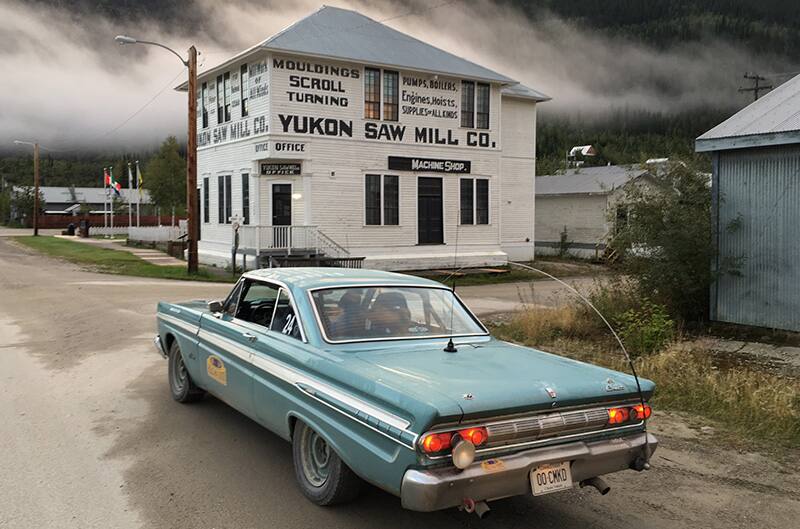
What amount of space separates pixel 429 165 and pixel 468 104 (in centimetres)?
317

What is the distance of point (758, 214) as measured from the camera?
11.6m

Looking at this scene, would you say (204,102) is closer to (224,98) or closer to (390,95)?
(224,98)

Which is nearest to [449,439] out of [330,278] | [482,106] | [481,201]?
[330,278]

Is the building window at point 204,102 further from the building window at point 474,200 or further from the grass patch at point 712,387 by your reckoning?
the grass patch at point 712,387

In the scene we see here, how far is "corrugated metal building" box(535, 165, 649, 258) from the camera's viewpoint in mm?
35344

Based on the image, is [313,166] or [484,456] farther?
[313,166]

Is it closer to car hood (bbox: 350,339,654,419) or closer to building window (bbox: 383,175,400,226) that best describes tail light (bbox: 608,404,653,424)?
car hood (bbox: 350,339,654,419)

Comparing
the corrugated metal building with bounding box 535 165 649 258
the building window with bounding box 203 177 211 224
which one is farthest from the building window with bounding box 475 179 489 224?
the building window with bounding box 203 177 211 224

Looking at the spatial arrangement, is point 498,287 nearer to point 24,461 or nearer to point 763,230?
point 763,230

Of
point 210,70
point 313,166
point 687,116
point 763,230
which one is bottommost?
point 763,230

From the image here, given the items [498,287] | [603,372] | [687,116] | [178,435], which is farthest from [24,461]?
[687,116]

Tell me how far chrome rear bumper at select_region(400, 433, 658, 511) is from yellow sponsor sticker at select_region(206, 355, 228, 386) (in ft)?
9.04

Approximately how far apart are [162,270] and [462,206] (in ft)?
37.0

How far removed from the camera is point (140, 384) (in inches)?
326
